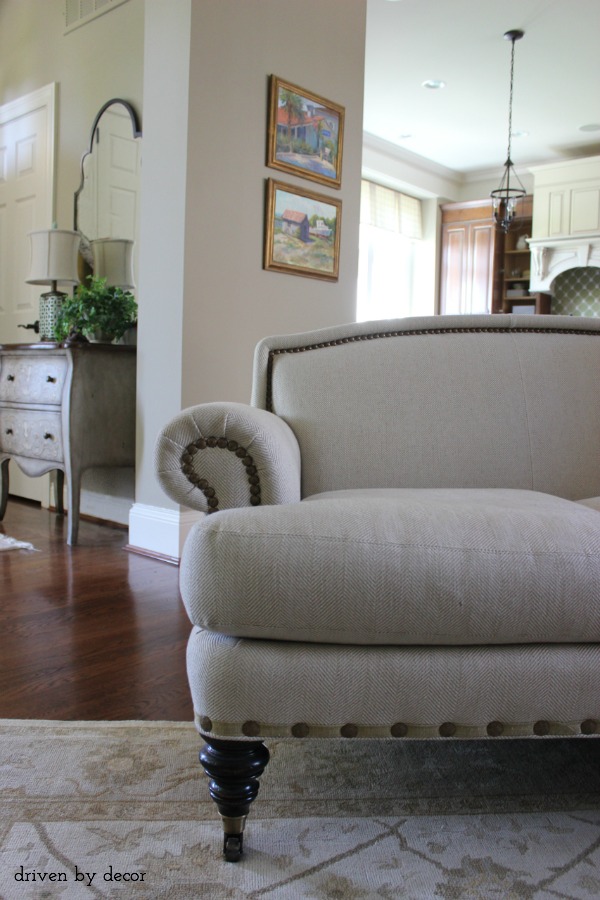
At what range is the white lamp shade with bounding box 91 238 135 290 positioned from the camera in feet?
11.6

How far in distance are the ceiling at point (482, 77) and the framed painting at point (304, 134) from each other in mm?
1741

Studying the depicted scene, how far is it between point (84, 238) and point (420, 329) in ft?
8.22

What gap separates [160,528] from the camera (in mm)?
2961

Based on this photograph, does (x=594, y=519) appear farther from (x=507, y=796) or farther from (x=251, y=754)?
(x=251, y=754)

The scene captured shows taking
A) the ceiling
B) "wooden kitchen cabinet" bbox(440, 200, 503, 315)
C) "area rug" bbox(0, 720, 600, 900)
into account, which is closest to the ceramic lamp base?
"area rug" bbox(0, 720, 600, 900)

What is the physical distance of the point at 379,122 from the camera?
6.61 m

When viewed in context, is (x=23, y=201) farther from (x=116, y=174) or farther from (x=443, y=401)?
(x=443, y=401)

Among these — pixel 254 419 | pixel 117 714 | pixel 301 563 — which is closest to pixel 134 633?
pixel 117 714

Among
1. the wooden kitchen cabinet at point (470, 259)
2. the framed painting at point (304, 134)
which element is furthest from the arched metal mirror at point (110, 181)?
the wooden kitchen cabinet at point (470, 259)

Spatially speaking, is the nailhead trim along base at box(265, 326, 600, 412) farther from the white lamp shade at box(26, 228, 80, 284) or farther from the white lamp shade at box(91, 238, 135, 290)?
the white lamp shade at box(26, 228, 80, 284)

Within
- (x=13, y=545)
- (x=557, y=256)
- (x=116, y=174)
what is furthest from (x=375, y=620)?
(x=557, y=256)

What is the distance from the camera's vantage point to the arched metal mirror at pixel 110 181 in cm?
355

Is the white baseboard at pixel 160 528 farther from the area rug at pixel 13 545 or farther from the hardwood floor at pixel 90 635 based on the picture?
the area rug at pixel 13 545

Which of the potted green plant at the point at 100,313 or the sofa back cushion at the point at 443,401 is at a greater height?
the potted green plant at the point at 100,313
